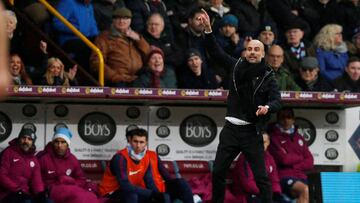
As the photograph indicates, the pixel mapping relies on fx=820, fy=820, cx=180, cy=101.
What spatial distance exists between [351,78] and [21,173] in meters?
4.80

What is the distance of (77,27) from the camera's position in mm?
10070

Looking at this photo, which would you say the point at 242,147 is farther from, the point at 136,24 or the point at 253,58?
the point at 136,24

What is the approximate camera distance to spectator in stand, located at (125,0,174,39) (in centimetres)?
1047

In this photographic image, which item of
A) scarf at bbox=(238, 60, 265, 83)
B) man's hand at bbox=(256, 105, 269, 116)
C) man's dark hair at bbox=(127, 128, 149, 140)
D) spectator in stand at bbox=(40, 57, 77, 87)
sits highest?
spectator in stand at bbox=(40, 57, 77, 87)

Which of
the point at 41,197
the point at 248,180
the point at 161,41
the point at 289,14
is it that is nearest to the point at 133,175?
the point at 41,197

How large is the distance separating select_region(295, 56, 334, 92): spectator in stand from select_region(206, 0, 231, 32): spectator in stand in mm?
1243

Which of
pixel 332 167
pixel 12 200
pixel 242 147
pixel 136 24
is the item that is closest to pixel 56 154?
pixel 12 200

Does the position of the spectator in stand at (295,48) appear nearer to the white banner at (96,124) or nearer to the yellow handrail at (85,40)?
the white banner at (96,124)

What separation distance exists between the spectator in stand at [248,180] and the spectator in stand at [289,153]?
23 cm

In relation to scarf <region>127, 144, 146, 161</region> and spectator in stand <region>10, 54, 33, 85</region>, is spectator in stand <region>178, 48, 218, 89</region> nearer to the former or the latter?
scarf <region>127, 144, 146, 161</region>

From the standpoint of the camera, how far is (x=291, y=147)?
10328 mm

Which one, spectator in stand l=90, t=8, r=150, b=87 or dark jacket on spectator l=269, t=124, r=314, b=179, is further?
dark jacket on spectator l=269, t=124, r=314, b=179

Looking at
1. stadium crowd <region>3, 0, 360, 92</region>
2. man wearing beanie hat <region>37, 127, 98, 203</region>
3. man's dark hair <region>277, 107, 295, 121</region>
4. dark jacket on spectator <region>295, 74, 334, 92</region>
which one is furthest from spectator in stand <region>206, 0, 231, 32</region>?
man wearing beanie hat <region>37, 127, 98, 203</region>

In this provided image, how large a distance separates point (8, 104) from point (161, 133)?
1.92m
